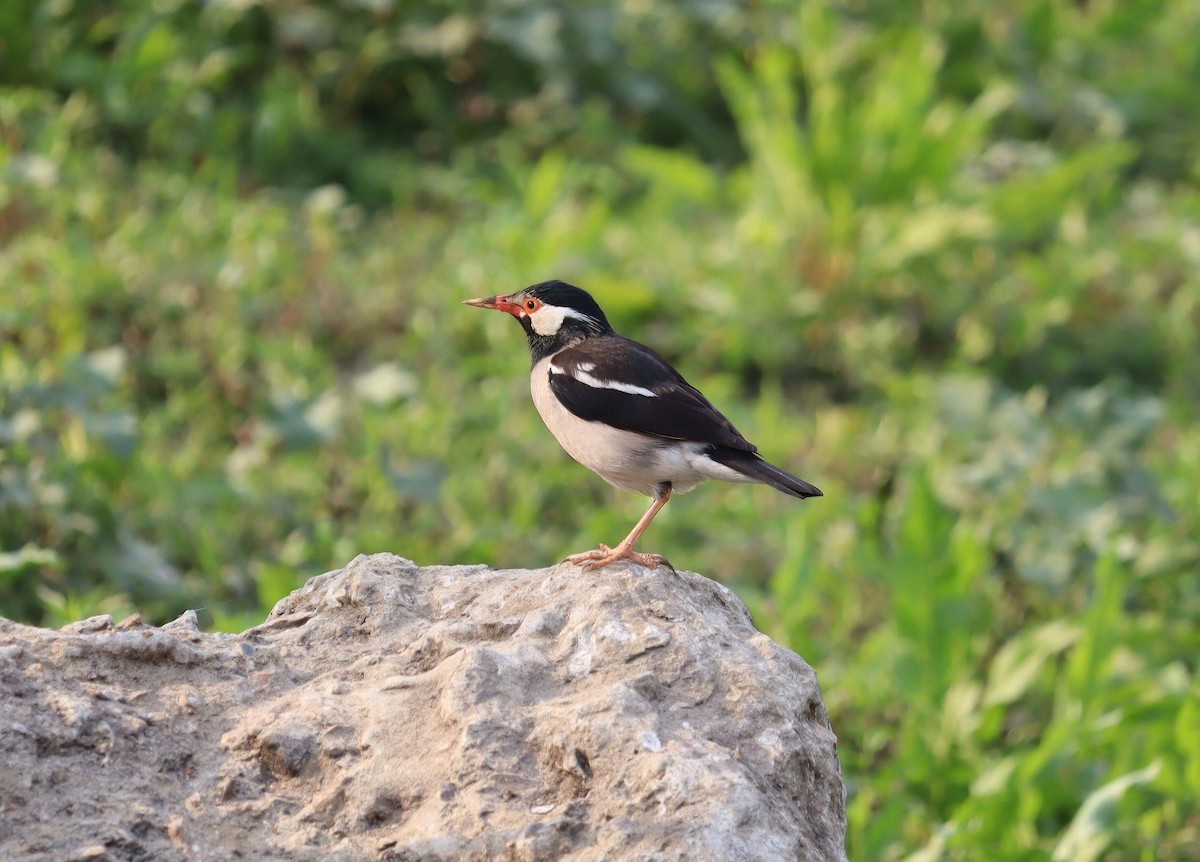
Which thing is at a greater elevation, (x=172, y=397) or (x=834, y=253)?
(x=834, y=253)

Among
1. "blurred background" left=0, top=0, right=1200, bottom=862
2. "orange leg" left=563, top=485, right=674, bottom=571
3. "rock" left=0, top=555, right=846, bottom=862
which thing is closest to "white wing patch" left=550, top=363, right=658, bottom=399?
"orange leg" left=563, top=485, right=674, bottom=571

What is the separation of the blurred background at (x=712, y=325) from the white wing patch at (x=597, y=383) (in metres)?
1.60

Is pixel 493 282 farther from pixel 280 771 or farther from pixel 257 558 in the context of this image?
pixel 280 771

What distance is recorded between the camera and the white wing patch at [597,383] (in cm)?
407

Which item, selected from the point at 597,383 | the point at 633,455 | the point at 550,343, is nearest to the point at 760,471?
the point at 633,455

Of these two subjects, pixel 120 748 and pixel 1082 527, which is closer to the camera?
pixel 120 748

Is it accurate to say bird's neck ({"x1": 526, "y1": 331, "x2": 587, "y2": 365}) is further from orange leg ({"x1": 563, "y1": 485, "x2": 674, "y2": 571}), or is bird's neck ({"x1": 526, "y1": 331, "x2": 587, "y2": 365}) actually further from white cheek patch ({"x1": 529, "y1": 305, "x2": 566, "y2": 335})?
orange leg ({"x1": 563, "y1": 485, "x2": 674, "y2": 571})

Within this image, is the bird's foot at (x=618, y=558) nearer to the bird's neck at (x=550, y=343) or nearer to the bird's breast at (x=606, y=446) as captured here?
the bird's breast at (x=606, y=446)

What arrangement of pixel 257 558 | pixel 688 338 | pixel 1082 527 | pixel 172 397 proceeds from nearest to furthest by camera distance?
1. pixel 257 558
2. pixel 1082 527
3. pixel 172 397
4. pixel 688 338

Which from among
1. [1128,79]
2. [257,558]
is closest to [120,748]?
[257,558]

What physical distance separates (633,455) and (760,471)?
0.34 m

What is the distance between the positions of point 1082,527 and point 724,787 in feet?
14.4

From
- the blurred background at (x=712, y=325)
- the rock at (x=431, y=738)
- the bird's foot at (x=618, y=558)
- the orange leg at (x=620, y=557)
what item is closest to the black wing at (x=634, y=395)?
the orange leg at (x=620, y=557)

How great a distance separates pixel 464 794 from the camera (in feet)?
9.03
